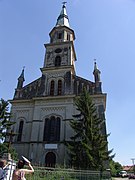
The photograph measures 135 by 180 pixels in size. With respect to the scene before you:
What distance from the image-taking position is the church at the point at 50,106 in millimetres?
21859

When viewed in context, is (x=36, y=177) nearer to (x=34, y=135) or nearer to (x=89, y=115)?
(x=89, y=115)

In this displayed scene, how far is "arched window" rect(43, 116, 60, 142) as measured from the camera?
2262cm

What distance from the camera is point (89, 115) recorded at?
20.0 metres

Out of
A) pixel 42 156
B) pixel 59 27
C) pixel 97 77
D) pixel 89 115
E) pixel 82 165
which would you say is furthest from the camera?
pixel 59 27

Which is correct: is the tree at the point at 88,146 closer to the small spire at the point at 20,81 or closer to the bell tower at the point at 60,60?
the bell tower at the point at 60,60

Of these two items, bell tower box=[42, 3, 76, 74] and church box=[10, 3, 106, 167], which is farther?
bell tower box=[42, 3, 76, 74]

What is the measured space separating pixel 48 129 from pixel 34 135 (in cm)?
188

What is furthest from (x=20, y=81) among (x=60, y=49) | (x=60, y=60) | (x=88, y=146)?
(x=88, y=146)

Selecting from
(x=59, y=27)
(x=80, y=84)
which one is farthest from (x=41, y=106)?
(x=59, y=27)

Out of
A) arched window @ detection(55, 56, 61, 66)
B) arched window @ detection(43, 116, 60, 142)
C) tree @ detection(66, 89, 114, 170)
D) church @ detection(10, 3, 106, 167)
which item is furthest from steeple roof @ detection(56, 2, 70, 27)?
tree @ detection(66, 89, 114, 170)

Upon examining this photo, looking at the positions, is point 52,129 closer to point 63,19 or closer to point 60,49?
point 60,49

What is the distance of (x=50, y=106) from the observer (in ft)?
80.1

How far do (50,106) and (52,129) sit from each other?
10.1ft

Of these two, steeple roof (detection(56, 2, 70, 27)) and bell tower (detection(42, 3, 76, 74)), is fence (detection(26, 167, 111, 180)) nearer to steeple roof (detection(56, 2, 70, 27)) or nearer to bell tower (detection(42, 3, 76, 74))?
bell tower (detection(42, 3, 76, 74))
